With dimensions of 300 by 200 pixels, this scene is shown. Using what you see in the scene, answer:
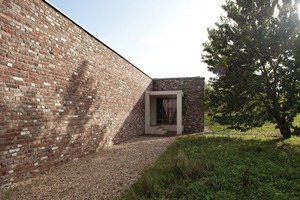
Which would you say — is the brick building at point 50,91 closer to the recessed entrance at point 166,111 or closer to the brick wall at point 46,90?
the brick wall at point 46,90

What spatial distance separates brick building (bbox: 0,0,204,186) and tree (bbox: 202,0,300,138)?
5.10m

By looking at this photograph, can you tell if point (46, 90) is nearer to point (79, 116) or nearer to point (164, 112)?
point (79, 116)

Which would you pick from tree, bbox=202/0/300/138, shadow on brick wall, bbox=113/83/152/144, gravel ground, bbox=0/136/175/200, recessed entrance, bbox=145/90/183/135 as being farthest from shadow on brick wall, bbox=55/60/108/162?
recessed entrance, bbox=145/90/183/135

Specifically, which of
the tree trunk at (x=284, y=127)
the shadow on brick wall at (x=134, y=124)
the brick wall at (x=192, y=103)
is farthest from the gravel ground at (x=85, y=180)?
the brick wall at (x=192, y=103)

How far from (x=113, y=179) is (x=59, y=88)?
2.88 meters

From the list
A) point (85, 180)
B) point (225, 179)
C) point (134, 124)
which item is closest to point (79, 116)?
point (85, 180)

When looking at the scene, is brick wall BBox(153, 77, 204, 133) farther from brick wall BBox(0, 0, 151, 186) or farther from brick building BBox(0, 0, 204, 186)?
brick wall BBox(0, 0, 151, 186)

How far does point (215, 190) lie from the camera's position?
12.2 ft

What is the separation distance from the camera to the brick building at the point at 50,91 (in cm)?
417

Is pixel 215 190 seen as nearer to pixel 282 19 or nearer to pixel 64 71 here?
pixel 64 71

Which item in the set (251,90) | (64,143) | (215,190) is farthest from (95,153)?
(251,90)

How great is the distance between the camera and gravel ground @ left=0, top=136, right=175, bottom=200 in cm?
370

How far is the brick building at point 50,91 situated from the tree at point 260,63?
510cm

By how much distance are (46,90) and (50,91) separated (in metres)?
0.15
